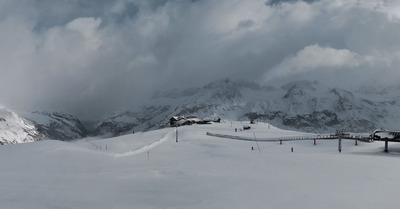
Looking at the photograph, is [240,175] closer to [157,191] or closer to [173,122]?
[157,191]

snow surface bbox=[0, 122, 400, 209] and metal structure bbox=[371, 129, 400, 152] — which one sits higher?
metal structure bbox=[371, 129, 400, 152]

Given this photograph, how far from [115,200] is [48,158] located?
1506cm

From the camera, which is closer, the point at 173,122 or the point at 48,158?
the point at 48,158

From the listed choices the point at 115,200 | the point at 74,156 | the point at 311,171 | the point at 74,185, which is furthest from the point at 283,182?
the point at 74,156

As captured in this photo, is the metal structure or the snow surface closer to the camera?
the snow surface

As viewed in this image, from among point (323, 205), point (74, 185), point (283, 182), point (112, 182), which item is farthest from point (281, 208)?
point (74, 185)

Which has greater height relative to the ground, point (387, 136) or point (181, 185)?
point (387, 136)

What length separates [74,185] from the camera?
20.9 meters

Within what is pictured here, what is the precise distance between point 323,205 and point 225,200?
5.28 meters

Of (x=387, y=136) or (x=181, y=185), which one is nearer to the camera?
(x=181, y=185)

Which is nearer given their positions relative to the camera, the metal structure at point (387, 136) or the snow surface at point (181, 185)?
the snow surface at point (181, 185)

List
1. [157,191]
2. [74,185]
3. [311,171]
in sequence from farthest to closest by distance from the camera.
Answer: [311,171], [74,185], [157,191]

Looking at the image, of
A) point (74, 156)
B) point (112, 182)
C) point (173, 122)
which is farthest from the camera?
point (173, 122)

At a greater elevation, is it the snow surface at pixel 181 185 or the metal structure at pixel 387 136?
the metal structure at pixel 387 136
